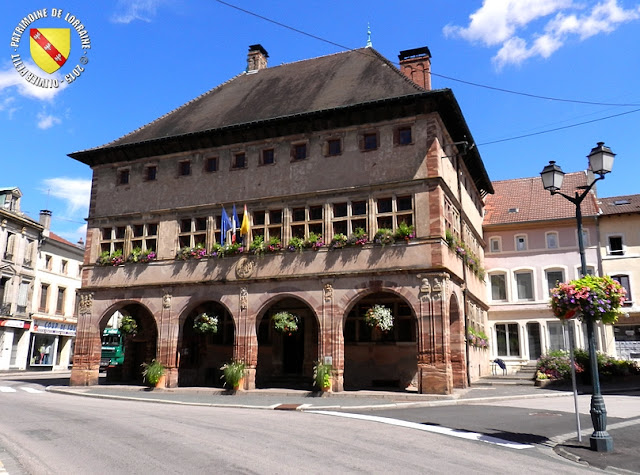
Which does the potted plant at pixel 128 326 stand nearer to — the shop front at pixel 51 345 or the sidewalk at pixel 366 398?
the sidewalk at pixel 366 398

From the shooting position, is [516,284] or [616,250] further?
[516,284]

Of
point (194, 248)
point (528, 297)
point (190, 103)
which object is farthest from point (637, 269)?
point (190, 103)

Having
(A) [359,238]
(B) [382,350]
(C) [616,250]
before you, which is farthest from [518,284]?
(A) [359,238]

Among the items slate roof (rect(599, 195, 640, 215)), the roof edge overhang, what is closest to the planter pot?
the roof edge overhang

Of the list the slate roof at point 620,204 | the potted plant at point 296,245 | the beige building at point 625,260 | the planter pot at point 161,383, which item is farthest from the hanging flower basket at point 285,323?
the slate roof at point 620,204

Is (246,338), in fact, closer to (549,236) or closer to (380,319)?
(380,319)

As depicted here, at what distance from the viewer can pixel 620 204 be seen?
3494cm

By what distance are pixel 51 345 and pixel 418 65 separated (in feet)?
127

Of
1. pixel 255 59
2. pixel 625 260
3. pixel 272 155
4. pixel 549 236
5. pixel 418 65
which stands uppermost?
pixel 255 59

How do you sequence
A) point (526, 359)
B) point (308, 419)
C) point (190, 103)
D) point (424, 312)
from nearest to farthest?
point (308, 419), point (424, 312), point (190, 103), point (526, 359)

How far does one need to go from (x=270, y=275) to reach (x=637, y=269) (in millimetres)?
22148

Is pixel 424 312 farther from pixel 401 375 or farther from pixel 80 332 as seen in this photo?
pixel 80 332

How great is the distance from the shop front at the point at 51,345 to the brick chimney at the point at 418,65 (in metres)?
35.6

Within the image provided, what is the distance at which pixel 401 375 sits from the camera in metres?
24.1
